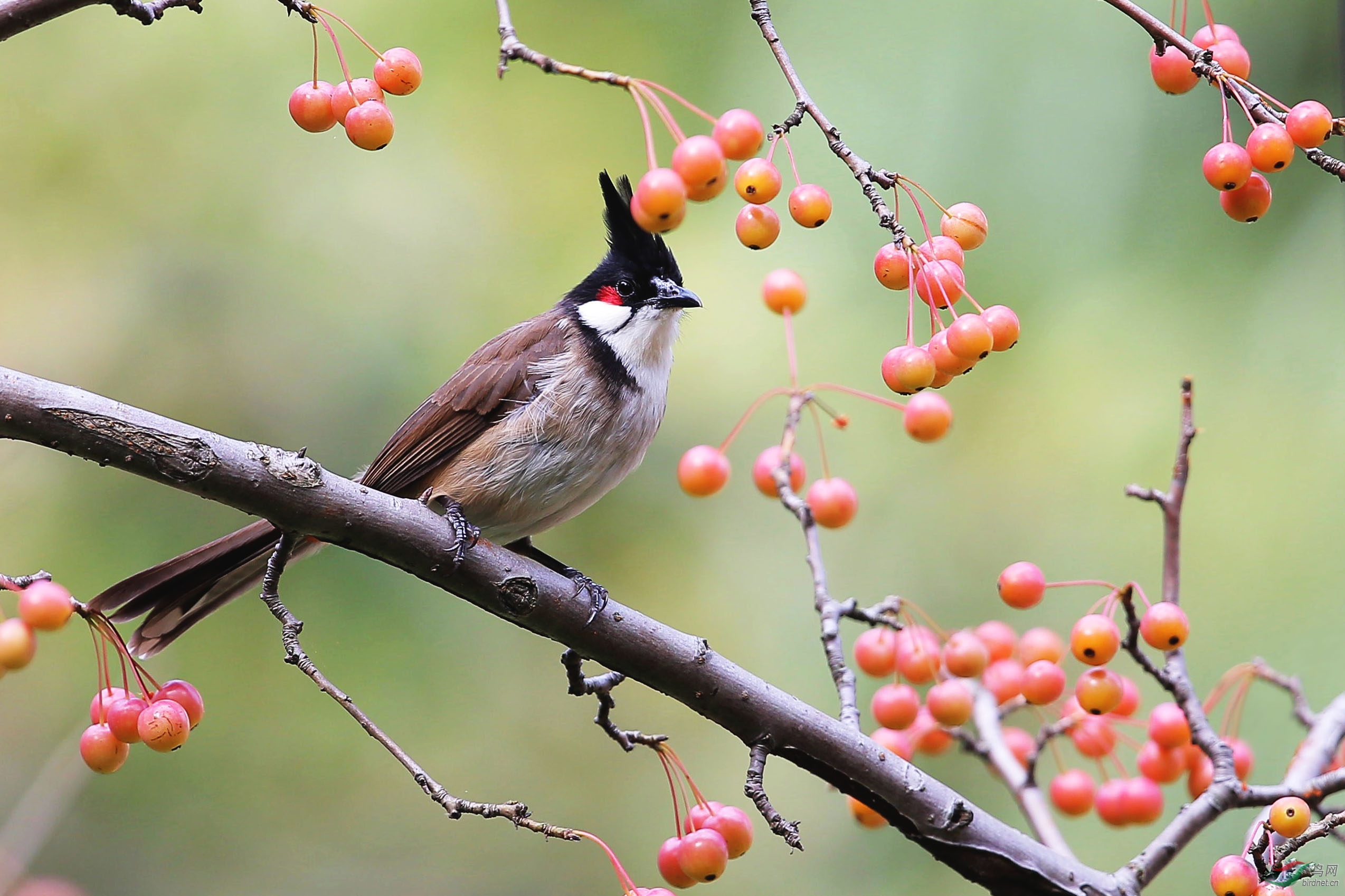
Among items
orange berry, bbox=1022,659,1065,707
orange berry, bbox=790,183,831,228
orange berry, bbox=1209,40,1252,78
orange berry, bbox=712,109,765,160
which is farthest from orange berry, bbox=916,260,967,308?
orange berry, bbox=1022,659,1065,707

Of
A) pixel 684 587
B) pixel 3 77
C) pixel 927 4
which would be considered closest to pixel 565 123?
pixel 927 4

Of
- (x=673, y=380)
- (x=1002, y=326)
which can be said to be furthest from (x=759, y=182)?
(x=673, y=380)

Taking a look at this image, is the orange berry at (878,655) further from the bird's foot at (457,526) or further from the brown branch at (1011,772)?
the bird's foot at (457,526)

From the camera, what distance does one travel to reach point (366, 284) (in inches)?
142

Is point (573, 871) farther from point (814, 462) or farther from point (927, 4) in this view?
point (927, 4)

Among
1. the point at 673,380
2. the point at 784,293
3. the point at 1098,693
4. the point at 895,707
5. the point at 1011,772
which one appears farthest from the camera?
the point at 673,380

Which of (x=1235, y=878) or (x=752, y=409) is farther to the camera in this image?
(x=752, y=409)

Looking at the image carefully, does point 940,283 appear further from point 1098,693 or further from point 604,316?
point 604,316

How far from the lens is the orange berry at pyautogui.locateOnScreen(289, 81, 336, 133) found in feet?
4.96

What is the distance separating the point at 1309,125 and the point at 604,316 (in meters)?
1.66

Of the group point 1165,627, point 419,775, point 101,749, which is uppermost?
point 1165,627

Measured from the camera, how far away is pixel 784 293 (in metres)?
2.14

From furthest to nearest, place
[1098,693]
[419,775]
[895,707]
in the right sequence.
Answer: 1. [895,707]
2. [1098,693]
3. [419,775]

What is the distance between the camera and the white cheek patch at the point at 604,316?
2.70m
